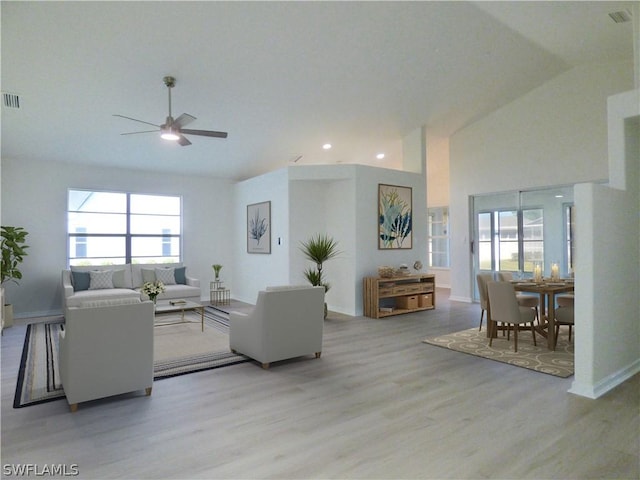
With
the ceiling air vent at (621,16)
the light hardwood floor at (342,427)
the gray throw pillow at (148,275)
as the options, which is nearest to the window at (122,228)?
the gray throw pillow at (148,275)

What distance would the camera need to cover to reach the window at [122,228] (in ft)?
25.0

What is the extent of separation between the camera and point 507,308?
15.0 feet

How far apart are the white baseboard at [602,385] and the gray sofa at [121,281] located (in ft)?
18.3

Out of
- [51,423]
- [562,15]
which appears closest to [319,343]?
[51,423]

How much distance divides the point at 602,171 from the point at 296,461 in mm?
6755

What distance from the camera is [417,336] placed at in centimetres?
Answer: 535

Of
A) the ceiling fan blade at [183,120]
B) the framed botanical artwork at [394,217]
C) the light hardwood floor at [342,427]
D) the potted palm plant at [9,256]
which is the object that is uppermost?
the ceiling fan blade at [183,120]

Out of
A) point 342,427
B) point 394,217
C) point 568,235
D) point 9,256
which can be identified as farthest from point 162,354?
point 568,235

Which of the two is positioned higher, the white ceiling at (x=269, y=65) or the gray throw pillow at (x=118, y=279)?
the white ceiling at (x=269, y=65)

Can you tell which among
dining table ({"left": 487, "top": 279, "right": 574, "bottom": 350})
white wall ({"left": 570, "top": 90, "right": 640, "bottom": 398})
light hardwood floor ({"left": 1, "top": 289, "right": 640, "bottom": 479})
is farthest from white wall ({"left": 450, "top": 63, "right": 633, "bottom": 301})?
light hardwood floor ({"left": 1, "top": 289, "right": 640, "bottom": 479})

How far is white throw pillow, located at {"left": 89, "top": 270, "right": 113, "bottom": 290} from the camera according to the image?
276 inches

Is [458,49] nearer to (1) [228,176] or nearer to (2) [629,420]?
(2) [629,420]

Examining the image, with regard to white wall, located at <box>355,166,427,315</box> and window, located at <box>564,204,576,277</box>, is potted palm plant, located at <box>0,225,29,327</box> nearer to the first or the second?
white wall, located at <box>355,166,427,315</box>

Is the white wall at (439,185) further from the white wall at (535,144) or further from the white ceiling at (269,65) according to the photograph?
the white ceiling at (269,65)
